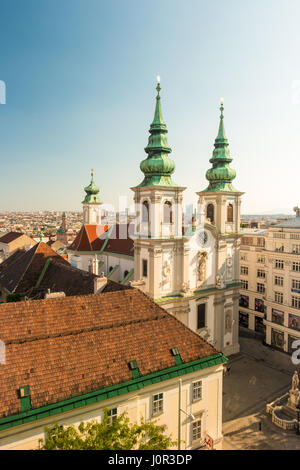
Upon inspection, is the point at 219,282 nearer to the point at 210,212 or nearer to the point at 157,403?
the point at 210,212

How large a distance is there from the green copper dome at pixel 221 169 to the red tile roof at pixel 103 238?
12992 mm

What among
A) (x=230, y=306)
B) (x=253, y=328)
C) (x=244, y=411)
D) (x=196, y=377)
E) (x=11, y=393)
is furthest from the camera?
(x=253, y=328)

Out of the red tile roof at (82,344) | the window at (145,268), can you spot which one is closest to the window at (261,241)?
the window at (145,268)

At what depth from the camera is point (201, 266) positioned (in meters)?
37.5

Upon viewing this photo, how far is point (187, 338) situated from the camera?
21.2 meters

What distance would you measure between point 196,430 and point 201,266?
19.2 m

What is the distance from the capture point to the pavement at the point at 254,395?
82.4ft

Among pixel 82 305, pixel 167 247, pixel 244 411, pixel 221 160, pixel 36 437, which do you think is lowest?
pixel 244 411

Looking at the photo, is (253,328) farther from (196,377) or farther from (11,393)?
(11,393)

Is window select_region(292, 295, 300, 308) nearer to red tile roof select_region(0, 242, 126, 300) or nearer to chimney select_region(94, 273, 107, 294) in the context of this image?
red tile roof select_region(0, 242, 126, 300)

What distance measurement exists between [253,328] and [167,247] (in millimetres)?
23275

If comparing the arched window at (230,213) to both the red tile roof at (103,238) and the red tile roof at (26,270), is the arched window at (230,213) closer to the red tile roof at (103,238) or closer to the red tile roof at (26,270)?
the red tile roof at (103,238)

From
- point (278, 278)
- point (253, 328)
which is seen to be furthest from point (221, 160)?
point (253, 328)

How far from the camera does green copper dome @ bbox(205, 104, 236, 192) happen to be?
39781 millimetres
